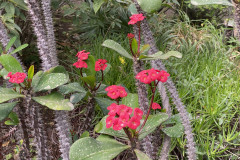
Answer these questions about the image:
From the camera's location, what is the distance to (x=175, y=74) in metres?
2.60

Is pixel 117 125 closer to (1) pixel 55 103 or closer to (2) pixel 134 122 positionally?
(2) pixel 134 122

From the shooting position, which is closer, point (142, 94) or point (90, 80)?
point (142, 94)

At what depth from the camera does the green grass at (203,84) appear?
191 cm

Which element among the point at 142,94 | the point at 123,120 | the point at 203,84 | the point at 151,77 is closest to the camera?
the point at 123,120

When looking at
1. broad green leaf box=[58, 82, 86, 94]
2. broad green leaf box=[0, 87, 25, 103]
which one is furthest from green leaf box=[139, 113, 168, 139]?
broad green leaf box=[0, 87, 25, 103]

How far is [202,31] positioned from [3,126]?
2.94 metres

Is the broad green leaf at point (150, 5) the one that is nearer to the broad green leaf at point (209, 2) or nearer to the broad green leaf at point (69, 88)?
the broad green leaf at point (209, 2)

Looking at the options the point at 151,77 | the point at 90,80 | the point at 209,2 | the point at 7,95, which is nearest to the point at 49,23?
the point at 90,80

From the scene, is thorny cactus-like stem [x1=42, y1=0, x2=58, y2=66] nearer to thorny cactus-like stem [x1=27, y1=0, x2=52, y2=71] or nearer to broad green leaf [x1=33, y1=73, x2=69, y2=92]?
thorny cactus-like stem [x1=27, y1=0, x2=52, y2=71]

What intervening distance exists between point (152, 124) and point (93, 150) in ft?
1.06

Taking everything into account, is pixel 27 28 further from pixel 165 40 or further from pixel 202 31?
pixel 202 31

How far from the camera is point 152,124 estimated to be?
50.1 inches

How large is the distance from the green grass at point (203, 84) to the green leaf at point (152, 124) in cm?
65

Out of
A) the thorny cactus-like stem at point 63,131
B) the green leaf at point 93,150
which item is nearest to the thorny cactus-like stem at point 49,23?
the thorny cactus-like stem at point 63,131
